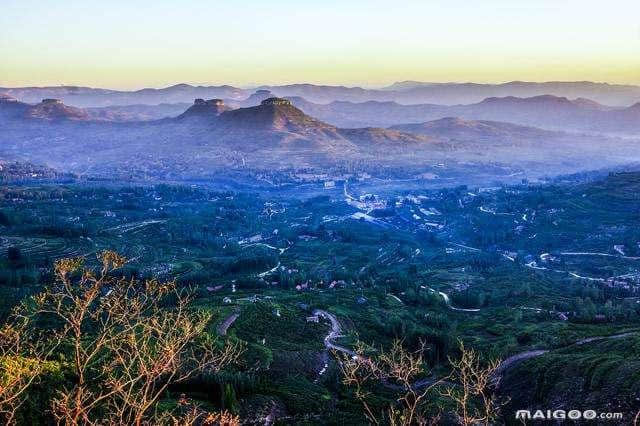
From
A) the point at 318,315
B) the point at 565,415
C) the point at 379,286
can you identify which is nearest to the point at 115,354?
the point at 565,415

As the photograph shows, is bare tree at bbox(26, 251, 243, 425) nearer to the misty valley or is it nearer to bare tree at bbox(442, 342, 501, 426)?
the misty valley

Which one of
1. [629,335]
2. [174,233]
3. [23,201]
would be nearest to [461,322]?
[629,335]

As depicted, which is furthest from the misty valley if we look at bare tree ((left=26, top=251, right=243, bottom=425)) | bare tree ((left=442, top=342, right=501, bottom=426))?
bare tree ((left=442, top=342, right=501, bottom=426))

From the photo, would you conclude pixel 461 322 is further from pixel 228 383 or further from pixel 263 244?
pixel 263 244

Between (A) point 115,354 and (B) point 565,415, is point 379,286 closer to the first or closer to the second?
(B) point 565,415

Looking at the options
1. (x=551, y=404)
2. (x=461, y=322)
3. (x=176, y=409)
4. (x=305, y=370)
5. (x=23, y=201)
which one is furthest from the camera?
(x=23, y=201)

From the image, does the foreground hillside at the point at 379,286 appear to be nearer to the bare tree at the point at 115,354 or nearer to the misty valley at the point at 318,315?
the misty valley at the point at 318,315

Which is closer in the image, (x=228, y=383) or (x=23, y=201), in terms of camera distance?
(x=228, y=383)

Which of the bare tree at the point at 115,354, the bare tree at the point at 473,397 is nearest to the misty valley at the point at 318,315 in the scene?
the bare tree at the point at 115,354
